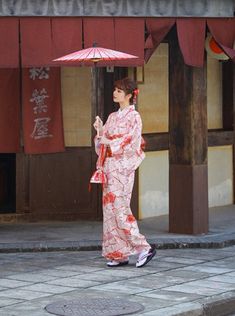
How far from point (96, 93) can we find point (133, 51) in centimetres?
Answer: 242

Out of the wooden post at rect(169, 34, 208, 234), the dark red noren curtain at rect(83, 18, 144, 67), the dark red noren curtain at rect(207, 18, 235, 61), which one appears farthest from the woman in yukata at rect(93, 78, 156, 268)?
the dark red noren curtain at rect(207, 18, 235, 61)

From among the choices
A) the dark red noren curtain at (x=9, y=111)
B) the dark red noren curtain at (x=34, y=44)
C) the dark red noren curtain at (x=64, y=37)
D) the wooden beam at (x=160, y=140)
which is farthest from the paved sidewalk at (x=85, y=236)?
the dark red noren curtain at (x=64, y=37)

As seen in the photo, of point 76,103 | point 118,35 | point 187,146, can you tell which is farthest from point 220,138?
point 118,35

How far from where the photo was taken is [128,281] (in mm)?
9891

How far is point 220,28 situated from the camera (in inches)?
494

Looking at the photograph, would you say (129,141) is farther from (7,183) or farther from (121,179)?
(7,183)

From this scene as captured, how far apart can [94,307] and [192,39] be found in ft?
16.1

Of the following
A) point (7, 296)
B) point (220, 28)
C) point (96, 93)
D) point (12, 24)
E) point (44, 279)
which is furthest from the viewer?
point (96, 93)

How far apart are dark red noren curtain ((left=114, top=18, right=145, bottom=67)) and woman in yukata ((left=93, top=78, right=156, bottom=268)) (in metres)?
1.37

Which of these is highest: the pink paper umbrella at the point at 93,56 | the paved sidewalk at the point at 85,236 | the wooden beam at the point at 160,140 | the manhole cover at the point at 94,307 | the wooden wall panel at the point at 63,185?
the pink paper umbrella at the point at 93,56

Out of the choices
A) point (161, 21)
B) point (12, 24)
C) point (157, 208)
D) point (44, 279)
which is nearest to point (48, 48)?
point (12, 24)

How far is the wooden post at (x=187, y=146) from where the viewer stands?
12.8 m

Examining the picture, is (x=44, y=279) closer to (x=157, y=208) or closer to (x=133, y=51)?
(x=133, y=51)

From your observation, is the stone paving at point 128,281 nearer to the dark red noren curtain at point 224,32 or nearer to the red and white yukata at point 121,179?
the red and white yukata at point 121,179
